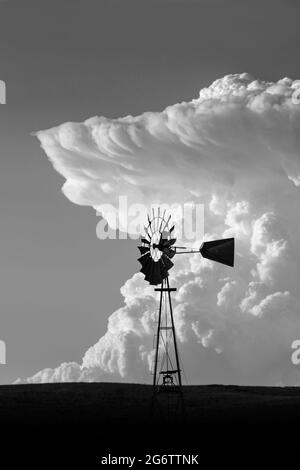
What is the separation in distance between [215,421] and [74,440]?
11663mm

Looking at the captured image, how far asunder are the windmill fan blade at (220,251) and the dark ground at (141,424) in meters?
10.9

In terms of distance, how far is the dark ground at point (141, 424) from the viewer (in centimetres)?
5250

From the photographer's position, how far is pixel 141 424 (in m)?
61.8

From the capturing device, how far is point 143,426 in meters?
60.6

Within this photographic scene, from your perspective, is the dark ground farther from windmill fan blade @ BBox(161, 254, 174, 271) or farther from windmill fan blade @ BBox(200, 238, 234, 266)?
windmill fan blade @ BBox(200, 238, 234, 266)

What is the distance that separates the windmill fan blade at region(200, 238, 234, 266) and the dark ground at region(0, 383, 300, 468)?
1092 cm

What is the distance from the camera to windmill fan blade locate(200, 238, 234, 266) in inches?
2386

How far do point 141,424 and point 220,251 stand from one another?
13.5m

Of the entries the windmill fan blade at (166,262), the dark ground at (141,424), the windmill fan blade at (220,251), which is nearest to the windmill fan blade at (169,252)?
the windmill fan blade at (166,262)

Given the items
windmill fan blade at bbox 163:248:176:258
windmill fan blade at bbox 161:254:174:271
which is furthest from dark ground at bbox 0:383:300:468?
windmill fan blade at bbox 163:248:176:258
